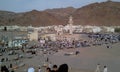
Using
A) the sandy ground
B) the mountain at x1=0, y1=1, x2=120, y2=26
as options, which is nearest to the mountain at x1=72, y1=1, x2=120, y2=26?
the mountain at x1=0, y1=1, x2=120, y2=26

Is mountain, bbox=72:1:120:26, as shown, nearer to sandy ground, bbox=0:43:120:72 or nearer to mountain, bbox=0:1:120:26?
mountain, bbox=0:1:120:26

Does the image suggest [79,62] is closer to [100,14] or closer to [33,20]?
[33,20]

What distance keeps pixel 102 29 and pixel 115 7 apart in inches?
2419

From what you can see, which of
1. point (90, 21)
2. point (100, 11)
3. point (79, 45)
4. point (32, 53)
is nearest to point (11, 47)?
point (32, 53)

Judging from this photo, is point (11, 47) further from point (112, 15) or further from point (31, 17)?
point (112, 15)

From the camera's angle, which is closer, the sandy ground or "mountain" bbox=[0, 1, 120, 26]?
the sandy ground

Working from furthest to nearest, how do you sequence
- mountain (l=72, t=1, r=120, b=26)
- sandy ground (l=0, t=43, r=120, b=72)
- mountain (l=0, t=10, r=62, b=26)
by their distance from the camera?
mountain (l=72, t=1, r=120, b=26)
mountain (l=0, t=10, r=62, b=26)
sandy ground (l=0, t=43, r=120, b=72)

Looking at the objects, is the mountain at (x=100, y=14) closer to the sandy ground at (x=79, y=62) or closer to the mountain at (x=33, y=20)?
the mountain at (x=33, y=20)

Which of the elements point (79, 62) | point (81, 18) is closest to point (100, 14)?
point (81, 18)

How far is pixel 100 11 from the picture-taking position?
145 m

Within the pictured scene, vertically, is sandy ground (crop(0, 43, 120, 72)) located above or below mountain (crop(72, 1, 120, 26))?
below

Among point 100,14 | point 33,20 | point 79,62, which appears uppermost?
point 100,14

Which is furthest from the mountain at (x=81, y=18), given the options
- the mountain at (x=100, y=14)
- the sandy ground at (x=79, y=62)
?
the sandy ground at (x=79, y=62)

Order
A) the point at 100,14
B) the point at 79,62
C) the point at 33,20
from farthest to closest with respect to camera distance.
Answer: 1. the point at 100,14
2. the point at 33,20
3. the point at 79,62
